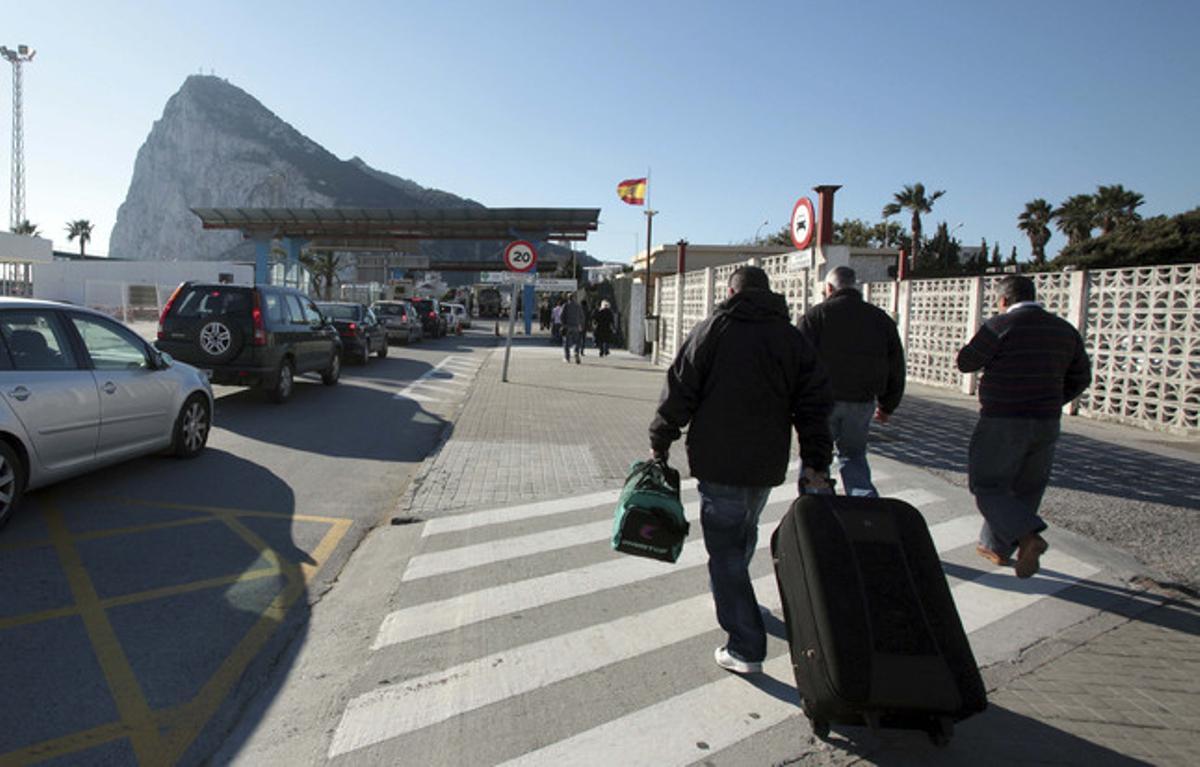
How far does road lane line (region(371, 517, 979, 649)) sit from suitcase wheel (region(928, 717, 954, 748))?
87.8 inches

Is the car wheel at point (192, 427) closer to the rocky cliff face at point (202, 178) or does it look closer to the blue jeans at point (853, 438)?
the blue jeans at point (853, 438)

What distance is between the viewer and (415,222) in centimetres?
3797

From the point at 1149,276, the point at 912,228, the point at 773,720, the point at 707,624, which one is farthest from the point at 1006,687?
the point at 912,228

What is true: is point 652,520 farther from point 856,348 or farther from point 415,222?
point 415,222

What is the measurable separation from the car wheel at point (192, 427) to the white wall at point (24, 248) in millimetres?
39516

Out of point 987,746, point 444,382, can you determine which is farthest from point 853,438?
point 444,382

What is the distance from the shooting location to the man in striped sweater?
4.65 metres

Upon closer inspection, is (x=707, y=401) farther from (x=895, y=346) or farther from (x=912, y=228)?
(x=912, y=228)

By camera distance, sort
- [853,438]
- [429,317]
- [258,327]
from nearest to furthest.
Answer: [853,438], [258,327], [429,317]

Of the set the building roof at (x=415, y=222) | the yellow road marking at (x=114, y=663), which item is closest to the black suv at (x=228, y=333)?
the yellow road marking at (x=114, y=663)

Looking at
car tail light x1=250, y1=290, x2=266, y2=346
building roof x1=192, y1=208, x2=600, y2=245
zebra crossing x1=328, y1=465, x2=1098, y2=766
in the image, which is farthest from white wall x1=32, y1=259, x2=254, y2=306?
zebra crossing x1=328, y1=465, x2=1098, y2=766

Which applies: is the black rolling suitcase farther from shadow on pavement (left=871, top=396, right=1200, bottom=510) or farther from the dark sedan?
the dark sedan

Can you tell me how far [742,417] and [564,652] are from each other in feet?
4.89

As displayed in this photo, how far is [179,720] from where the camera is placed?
10.3ft
